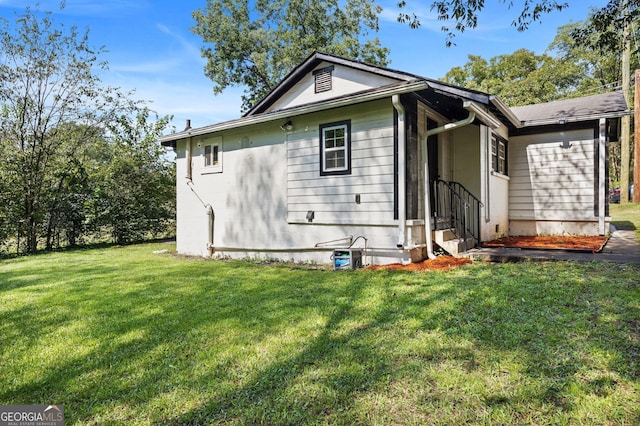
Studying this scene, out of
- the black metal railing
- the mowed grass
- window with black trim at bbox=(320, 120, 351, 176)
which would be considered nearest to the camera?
the mowed grass

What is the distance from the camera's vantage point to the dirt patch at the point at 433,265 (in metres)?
5.69

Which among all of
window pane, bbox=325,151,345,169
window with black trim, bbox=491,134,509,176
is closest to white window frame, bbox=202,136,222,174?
Answer: window pane, bbox=325,151,345,169

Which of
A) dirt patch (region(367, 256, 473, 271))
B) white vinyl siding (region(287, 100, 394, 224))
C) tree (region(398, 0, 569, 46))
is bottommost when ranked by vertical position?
dirt patch (region(367, 256, 473, 271))

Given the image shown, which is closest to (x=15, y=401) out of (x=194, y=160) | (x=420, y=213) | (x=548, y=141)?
(x=420, y=213)

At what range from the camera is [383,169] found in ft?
20.8

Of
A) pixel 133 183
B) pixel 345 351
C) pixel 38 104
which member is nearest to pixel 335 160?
pixel 345 351

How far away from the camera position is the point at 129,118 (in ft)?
47.5

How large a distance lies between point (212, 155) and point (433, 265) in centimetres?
635

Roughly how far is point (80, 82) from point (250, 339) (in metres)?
13.5

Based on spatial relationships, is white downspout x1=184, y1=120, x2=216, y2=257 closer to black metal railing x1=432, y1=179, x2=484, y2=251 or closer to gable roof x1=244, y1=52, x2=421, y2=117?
gable roof x1=244, y1=52, x2=421, y2=117

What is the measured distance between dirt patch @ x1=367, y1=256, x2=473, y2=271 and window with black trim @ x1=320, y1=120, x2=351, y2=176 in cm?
198

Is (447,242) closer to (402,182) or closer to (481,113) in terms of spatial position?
(402,182)

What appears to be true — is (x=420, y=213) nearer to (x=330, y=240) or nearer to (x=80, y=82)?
(x=330, y=240)

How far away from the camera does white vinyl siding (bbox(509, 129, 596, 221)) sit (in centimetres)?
A: 893
